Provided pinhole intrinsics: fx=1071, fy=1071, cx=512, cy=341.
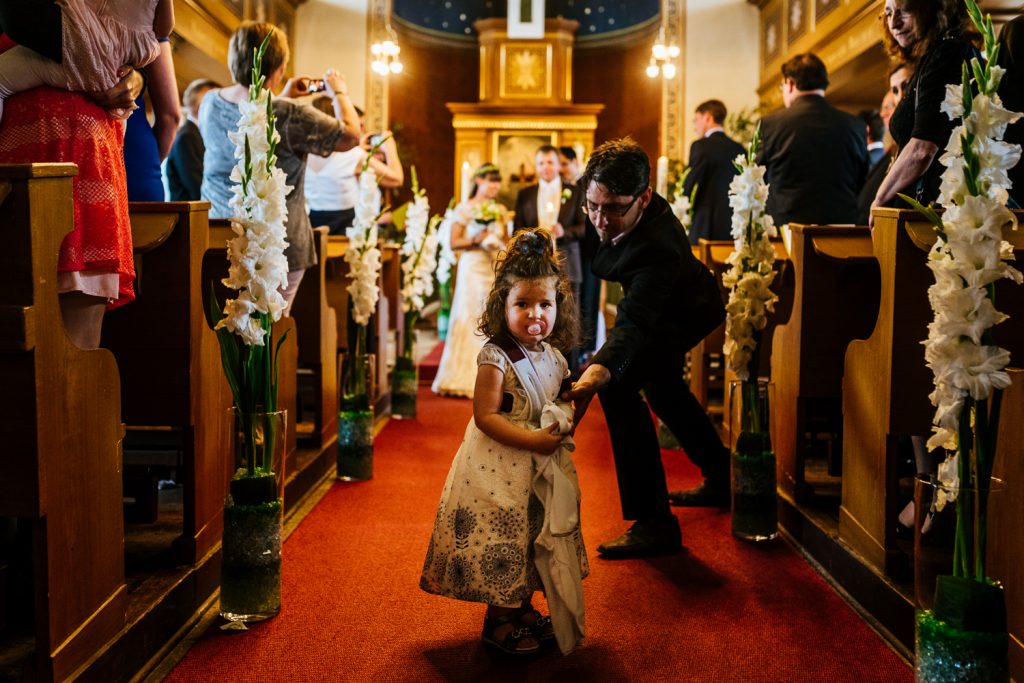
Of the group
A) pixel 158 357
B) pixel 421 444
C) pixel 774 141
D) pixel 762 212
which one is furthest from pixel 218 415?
pixel 774 141

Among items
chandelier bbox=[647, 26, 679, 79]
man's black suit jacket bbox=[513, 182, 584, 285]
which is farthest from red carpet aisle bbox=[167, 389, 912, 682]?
chandelier bbox=[647, 26, 679, 79]

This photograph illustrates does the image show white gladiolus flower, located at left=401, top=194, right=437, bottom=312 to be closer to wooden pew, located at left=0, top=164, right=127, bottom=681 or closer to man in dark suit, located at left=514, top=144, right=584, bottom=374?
man in dark suit, located at left=514, top=144, right=584, bottom=374

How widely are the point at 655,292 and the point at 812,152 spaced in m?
1.85

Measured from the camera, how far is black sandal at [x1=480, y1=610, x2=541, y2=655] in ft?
7.79

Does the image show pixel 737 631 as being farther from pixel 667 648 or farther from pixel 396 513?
pixel 396 513

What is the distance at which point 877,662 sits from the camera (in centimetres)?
239

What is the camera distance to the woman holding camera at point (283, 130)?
340 centimetres

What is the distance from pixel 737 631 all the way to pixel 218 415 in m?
1.51

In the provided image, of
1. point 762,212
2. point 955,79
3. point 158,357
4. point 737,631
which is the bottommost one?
point 737,631

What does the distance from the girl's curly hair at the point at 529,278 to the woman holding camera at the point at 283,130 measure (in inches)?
52.6

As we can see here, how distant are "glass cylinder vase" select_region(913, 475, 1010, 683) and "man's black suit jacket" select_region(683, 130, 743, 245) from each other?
4.34 m

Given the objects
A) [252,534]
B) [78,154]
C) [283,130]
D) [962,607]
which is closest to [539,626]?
[252,534]

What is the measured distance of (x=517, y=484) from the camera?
2314 millimetres

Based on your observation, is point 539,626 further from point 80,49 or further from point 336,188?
point 336,188
